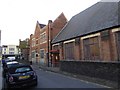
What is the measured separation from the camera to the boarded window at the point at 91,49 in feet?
51.8

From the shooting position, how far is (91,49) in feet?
54.7

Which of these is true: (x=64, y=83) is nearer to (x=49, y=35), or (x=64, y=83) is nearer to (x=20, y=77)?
(x=20, y=77)

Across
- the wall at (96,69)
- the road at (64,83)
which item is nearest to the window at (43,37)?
the wall at (96,69)

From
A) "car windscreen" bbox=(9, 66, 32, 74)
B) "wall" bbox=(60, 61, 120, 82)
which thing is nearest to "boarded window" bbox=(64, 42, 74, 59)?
"wall" bbox=(60, 61, 120, 82)

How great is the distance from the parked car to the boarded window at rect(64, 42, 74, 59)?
1032cm

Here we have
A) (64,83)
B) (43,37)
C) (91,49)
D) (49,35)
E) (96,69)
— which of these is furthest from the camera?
(43,37)

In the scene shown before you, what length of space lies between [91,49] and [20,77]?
28.8 ft

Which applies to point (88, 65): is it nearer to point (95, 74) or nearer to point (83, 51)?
point (95, 74)

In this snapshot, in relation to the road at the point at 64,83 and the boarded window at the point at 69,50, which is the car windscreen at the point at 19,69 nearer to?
the road at the point at 64,83

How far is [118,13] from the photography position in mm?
14797

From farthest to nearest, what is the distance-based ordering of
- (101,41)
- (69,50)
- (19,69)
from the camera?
1. (69,50)
2. (101,41)
3. (19,69)

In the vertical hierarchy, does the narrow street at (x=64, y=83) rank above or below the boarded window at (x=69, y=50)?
below

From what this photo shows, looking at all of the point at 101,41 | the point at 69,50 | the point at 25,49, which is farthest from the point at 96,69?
the point at 25,49

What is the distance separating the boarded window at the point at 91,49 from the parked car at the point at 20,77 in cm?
736
